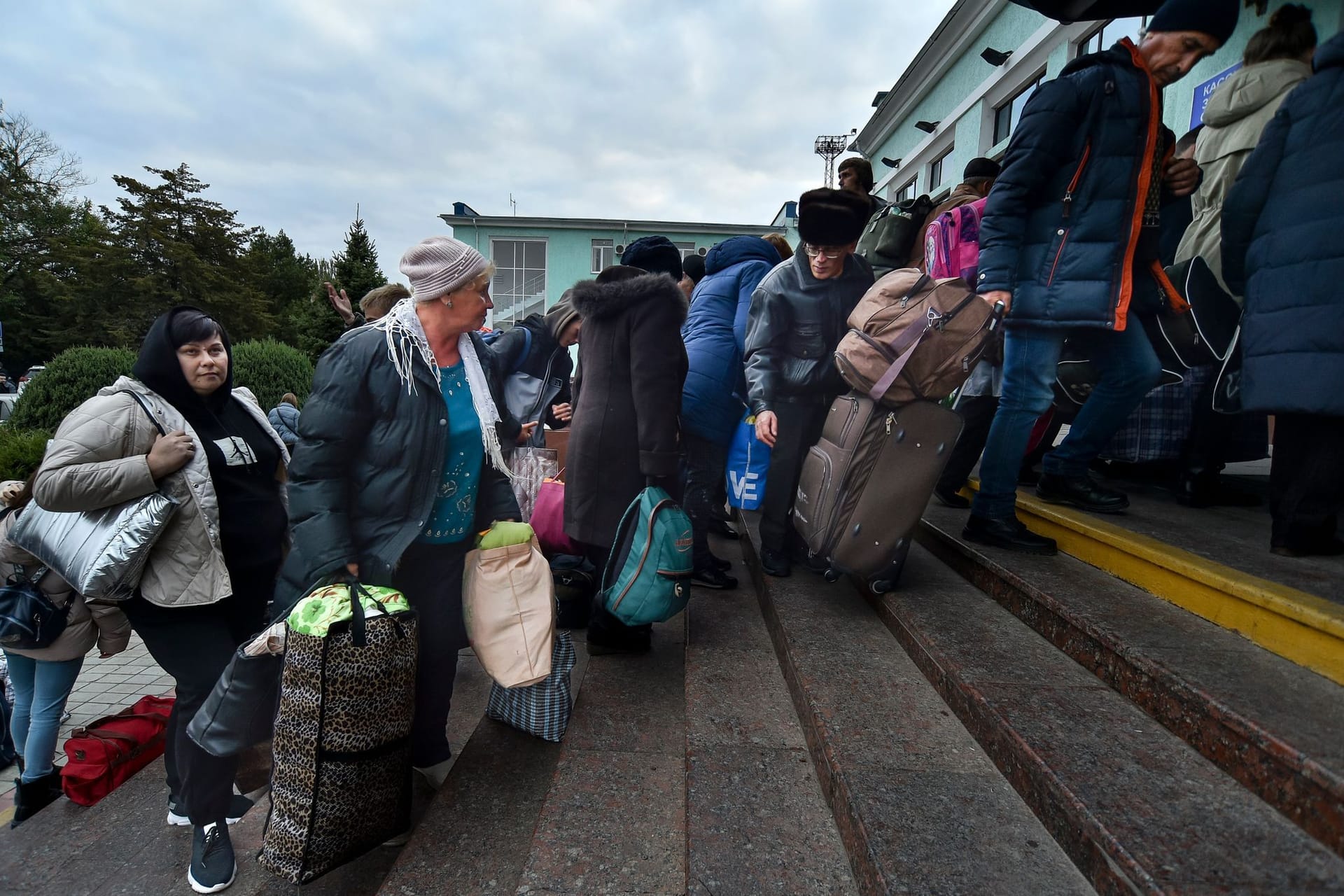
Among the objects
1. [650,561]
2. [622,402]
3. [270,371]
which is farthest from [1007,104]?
[270,371]

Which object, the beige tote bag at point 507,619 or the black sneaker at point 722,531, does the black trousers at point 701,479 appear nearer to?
the black sneaker at point 722,531

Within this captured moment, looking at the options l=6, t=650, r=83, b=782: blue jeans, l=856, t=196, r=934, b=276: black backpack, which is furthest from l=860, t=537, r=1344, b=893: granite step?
l=6, t=650, r=83, b=782: blue jeans

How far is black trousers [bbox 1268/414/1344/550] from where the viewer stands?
2.13m

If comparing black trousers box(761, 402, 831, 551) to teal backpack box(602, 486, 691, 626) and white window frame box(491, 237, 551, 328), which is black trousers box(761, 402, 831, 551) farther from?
white window frame box(491, 237, 551, 328)

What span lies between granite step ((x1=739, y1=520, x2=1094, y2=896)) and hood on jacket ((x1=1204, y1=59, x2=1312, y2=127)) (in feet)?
9.76

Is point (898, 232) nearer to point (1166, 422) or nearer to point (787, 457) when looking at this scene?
point (1166, 422)

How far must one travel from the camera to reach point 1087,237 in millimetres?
2578

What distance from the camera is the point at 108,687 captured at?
4340 millimetres

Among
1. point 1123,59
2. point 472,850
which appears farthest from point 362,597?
point 1123,59

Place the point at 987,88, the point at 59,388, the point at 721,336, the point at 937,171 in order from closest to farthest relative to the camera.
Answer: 1. the point at 721,336
2. the point at 59,388
3. the point at 987,88
4. the point at 937,171

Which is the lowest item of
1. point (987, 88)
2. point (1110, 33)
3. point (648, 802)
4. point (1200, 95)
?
point (648, 802)

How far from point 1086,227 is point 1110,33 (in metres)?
5.85

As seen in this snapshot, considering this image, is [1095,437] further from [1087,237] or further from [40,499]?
[40,499]

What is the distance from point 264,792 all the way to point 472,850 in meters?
1.32
